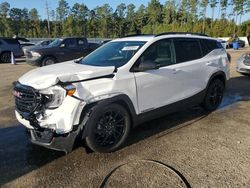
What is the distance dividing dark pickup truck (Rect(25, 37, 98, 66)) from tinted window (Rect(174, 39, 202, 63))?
982 centimetres

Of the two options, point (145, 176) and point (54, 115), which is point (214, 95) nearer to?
point (145, 176)

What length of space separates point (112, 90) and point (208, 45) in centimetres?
304

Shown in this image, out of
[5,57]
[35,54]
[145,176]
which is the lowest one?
[145,176]

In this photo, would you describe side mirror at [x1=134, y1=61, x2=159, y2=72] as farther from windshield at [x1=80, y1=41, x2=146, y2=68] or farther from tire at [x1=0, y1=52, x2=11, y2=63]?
tire at [x1=0, y1=52, x2=11, y2=63]

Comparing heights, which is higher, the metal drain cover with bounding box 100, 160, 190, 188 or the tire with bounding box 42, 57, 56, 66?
the tire with bounding box 42, 57, 56, 66

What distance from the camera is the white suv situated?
379 cm

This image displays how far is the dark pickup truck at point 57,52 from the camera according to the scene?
13.9 m

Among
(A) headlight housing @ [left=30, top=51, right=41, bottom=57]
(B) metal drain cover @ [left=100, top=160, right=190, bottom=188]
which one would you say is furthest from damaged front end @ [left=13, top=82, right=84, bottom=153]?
(A) headlight housing @ [left=30, top=51, right=41, bottom=57]

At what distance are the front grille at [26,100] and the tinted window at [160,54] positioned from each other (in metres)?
1.71

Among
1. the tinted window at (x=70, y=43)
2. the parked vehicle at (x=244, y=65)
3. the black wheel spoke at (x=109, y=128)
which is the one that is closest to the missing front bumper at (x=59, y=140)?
the black wheel spoke at (x=109, y=128)

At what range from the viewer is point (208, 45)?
6152 millimetres

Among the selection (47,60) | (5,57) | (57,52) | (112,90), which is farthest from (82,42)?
(112,90)

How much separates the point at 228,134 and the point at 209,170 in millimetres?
1473

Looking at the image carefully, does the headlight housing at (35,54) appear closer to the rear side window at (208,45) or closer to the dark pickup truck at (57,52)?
the dark pickup truck at (57,52)
